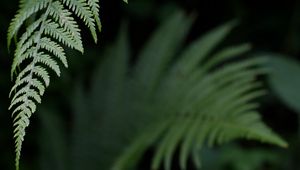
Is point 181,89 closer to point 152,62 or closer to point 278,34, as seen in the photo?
point 152,62

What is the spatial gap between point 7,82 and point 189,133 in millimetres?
972

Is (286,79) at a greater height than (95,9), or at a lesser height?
greater

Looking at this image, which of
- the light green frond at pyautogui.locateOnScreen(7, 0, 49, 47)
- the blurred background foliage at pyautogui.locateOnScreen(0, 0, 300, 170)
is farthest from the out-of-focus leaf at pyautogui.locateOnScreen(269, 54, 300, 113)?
the light green frond at pyautogui.locateOnScreen(7, 0, 49, 47)

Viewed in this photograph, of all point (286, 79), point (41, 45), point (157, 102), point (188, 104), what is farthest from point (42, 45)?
point (286, 79)

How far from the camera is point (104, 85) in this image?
2.26m

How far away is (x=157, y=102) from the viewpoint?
205 cm

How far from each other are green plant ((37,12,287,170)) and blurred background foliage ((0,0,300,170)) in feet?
0.27

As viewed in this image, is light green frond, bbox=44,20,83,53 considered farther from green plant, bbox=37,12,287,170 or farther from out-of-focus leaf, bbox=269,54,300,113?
out-of-focus leaf, bbox=269,54,300,113

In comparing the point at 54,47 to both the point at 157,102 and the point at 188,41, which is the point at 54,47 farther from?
the point at 188,41

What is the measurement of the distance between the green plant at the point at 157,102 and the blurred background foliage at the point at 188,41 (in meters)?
0.08

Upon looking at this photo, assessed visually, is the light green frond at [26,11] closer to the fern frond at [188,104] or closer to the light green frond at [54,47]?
the light green frond at [54,47]

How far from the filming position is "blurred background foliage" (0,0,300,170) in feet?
7.15

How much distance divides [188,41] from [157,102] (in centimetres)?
108

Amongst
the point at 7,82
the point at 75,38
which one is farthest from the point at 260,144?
the point at 75,38
